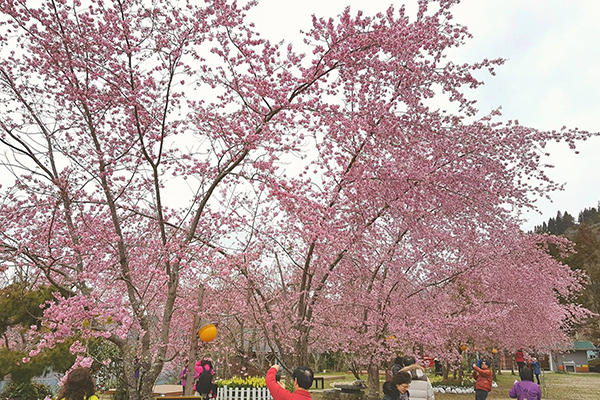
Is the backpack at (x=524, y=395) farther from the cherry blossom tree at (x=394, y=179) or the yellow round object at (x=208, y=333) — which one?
the yellow round object at (x=208, y=333)

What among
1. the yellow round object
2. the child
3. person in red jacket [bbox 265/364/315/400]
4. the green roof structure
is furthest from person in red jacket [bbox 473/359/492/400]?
the green roof structure

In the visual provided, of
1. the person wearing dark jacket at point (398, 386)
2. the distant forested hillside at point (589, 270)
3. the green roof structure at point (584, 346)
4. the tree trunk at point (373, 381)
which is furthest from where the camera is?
the distant forested hillside at point (589, 270)

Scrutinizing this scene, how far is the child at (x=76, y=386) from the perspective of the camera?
3.07 metres

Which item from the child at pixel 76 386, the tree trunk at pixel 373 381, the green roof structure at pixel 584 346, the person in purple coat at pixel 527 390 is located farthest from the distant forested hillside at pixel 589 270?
the child at pixel 76 386

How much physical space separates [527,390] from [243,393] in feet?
26.6

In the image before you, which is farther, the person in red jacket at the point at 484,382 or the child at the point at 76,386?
the person in red jacket at the point at 484,382

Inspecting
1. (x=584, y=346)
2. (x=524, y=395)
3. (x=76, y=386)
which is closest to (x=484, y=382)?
(x=524, y=395)

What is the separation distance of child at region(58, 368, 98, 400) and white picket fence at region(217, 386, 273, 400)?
9.63 meters

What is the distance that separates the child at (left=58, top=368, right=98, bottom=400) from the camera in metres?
3.07

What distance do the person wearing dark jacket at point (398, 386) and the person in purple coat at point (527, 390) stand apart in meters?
2.43

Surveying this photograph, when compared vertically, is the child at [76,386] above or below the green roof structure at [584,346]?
above

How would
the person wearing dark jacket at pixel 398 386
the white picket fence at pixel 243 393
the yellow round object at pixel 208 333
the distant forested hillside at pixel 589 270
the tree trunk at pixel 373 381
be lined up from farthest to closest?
the distant forested hillside at pixel 589 270
the white picket fence at pixel 243 393
the tree trunk at pixel 373 381
the yellow round object at pixel 208 333
the person wearing dark jacket at pixel 398 386

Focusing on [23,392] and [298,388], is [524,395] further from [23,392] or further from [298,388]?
[23,392]

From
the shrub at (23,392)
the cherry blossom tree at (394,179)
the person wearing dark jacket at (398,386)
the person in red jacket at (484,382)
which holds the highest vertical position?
the cherry blossom tree at (394,179)
